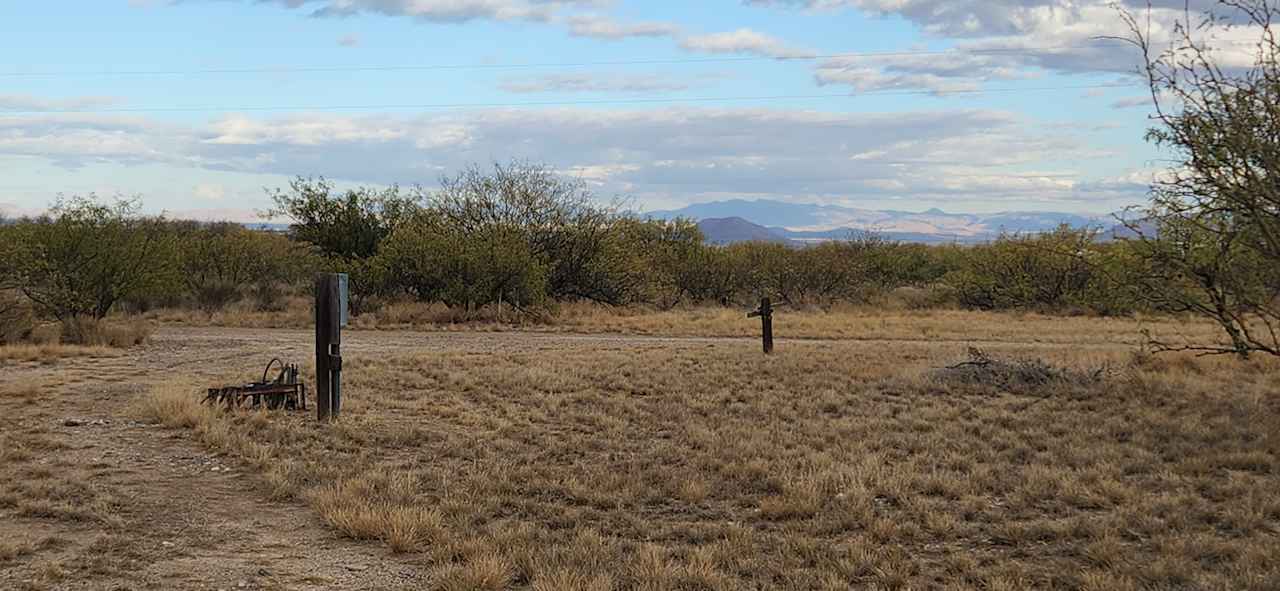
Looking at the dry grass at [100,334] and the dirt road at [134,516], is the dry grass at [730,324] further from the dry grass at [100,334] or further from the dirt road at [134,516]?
the dirt road at [134,516]

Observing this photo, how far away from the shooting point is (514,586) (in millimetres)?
5625

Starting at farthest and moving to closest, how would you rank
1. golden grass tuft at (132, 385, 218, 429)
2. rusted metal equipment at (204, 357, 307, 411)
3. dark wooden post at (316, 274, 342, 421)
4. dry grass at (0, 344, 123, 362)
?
dry grass at (0, 344, 123, 362)
rusted metal equipment at (204, 357, 307, 411)
dark wooden post at (316, 274, 342, 421)
golden grass tuft at (132, 385, 218, 429)

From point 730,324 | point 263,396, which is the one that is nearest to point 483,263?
point 730,324

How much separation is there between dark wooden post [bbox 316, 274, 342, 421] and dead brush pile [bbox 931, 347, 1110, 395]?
25.8 feet

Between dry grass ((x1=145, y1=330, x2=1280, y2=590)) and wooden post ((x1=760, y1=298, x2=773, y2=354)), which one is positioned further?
wooden post ((x1=760, y1=298, x2=773, y2=354))

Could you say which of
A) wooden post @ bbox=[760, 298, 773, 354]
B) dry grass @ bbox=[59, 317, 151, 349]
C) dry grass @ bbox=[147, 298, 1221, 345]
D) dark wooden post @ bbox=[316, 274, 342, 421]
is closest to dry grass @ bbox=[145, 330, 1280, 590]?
A: dark wooden post @ bbox=[316, 274, 342, 421]

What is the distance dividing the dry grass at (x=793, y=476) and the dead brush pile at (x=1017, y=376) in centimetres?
12

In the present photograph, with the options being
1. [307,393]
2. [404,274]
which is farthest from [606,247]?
[307,393]

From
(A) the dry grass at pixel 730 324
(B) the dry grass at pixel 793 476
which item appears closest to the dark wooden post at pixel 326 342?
(B) the dry grass at pixel 793 476

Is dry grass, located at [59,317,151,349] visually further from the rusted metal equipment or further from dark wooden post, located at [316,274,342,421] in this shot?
dark wooden post, located at [316,274,342,421]

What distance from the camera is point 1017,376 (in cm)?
1374

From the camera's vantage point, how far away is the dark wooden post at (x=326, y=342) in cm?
1053

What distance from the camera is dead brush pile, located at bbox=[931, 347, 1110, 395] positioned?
13.3m

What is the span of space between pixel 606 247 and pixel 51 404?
2254cm
